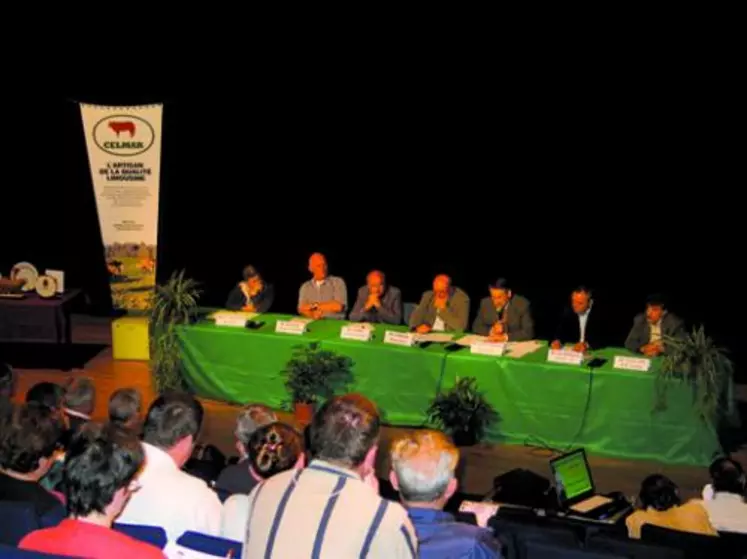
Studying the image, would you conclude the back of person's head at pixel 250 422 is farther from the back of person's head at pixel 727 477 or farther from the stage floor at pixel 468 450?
the stage floor at pixel 468 450

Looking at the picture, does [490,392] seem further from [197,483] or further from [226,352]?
[197,483]

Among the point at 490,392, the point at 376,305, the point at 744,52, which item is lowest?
the point at 490,392

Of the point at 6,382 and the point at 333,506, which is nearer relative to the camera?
the point at 333,506

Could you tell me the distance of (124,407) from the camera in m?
4.61

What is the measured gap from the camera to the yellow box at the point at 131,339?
9609mm

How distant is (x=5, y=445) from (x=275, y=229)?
29.1ft

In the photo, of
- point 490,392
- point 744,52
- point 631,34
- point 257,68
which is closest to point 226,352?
point 490,392

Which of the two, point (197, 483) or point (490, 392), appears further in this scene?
point (490, 392)

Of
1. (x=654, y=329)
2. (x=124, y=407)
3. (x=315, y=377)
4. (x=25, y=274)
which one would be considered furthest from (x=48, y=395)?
(x=25, y=274)

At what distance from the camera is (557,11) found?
9.18 metres

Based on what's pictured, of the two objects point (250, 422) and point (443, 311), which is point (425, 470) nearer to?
point (250, 422)

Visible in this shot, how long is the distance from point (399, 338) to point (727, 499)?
3313mm

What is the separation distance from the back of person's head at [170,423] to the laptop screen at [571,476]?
7.08 feet

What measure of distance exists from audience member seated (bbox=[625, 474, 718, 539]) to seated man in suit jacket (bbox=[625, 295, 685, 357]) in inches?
120
